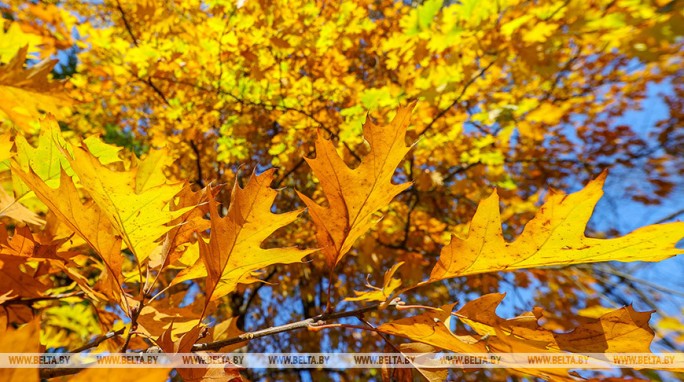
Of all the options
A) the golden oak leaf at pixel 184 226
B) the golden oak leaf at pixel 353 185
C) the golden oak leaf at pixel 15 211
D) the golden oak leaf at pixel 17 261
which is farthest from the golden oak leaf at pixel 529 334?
the golden oak leaf at pixel 15 211

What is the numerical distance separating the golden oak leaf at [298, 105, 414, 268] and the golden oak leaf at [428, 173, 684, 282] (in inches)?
6.3

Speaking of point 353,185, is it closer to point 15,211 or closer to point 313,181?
point 15,211

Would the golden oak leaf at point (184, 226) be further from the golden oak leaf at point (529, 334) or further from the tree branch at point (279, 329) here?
the golden oak leaf at point (529, 334)

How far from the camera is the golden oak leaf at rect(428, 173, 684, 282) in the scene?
64 cm

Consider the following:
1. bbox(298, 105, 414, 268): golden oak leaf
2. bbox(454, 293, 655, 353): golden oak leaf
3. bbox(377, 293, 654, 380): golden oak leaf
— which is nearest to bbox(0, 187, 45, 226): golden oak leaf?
bbox(298, 105, 414, 268): golden oak leaf

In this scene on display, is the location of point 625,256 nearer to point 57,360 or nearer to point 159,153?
point 159,153

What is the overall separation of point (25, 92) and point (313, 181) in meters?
2.14

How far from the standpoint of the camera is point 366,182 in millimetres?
728

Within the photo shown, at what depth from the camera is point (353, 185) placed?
733 mm

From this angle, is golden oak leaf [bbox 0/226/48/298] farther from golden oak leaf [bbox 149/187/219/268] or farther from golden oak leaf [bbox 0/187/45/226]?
golden oak leaf [bbox 149/187/219/268]

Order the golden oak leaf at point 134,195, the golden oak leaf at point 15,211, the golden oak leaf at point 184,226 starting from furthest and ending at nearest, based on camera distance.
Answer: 1. the golden oak leaf at point 15,211
2. the golden oak leaf at point 184,226
3. the golden oak leaf at point 134,195

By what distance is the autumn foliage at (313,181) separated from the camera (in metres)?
0.67

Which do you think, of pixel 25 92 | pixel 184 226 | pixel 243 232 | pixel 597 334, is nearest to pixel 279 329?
pixel 243 232

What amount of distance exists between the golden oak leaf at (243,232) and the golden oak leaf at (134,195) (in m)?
0.08
